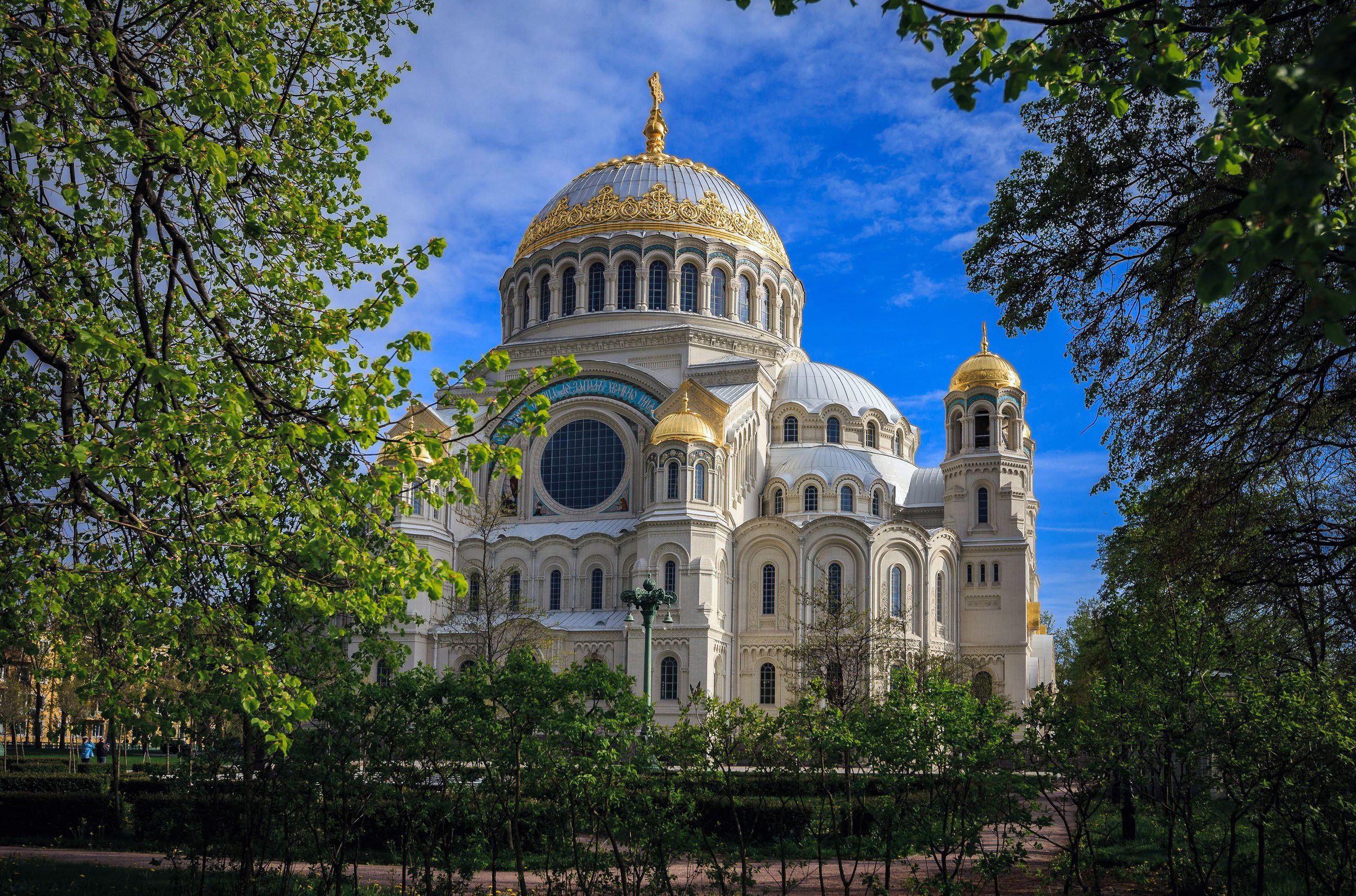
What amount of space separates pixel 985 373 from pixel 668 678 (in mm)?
16116

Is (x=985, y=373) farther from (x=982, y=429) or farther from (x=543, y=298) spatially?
(x=543, y=298)

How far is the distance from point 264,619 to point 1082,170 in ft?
34.6

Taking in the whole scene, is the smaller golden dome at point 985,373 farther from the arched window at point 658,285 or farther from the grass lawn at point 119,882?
the grass lawn at point 119,882

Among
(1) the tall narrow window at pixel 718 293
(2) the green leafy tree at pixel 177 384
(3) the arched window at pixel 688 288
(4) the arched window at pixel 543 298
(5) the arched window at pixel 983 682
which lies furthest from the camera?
(4) the arched window at pixel 543 298

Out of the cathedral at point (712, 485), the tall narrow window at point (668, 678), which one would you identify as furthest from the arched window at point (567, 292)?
the tall narrow window at point (668, 678)

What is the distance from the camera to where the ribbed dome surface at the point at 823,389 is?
1780 inches

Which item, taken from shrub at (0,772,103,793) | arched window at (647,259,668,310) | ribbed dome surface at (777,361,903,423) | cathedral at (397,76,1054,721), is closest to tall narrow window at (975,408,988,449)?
cathedral at (397,76,1054,721)

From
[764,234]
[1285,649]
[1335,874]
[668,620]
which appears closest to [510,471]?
[1335,874]

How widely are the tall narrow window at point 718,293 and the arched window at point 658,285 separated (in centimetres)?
185

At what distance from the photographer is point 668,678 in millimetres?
35031

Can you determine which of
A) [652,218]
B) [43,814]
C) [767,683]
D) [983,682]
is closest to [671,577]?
[767,683]

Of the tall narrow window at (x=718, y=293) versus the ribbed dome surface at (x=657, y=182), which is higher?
the ribbed dome surface at (x=657, y=182)

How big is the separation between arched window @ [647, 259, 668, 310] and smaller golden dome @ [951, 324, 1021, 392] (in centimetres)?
1169

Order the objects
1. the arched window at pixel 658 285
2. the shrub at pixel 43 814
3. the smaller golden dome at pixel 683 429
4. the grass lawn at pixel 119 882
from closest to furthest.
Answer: the grass lawn at pixel 119 882 < the shrub at pixel 43 814 < the smaller golden dome at pixel 683 429 < the arched window at pixel 658 285
